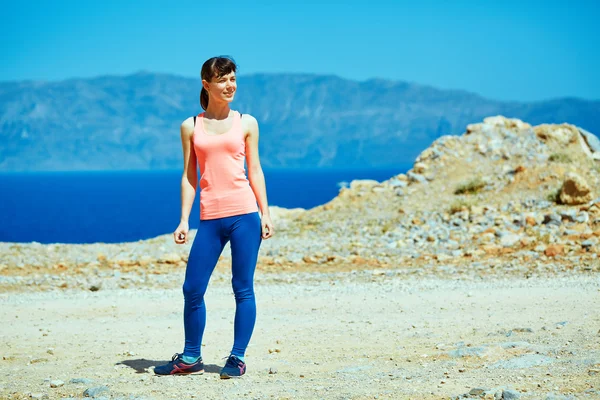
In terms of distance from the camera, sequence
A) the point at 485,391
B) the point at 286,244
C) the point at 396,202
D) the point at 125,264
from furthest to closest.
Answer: the point at 396,202
the point at 286,244
the point at 125,264
the point at 485,391

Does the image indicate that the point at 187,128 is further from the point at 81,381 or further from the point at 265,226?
the point at 81,381

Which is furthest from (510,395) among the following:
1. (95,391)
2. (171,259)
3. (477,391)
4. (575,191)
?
(575,191)

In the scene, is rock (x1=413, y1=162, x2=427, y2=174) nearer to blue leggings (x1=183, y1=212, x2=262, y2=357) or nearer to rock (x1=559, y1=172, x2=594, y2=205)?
rock (x1=559, y1=172, x2=594, y2=205)

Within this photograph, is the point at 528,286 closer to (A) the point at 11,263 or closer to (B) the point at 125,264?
(B) the point at 125,264

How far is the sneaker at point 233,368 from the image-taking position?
19.7 feet

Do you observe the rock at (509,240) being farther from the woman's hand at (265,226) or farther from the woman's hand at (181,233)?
the woman's hand at (181,233)

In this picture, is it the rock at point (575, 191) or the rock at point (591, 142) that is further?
the rock at point (591, 142)

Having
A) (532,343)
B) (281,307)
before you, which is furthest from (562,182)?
(532,343)

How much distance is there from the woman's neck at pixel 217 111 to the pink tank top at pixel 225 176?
0.17 meters

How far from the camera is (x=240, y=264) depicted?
235 inches

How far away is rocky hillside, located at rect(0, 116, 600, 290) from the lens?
44.9ft

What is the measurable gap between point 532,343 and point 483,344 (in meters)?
0.39

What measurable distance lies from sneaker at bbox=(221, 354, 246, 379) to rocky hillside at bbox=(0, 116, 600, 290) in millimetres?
6834

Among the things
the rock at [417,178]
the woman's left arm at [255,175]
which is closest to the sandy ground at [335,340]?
the woman's left arm at [255,175]
